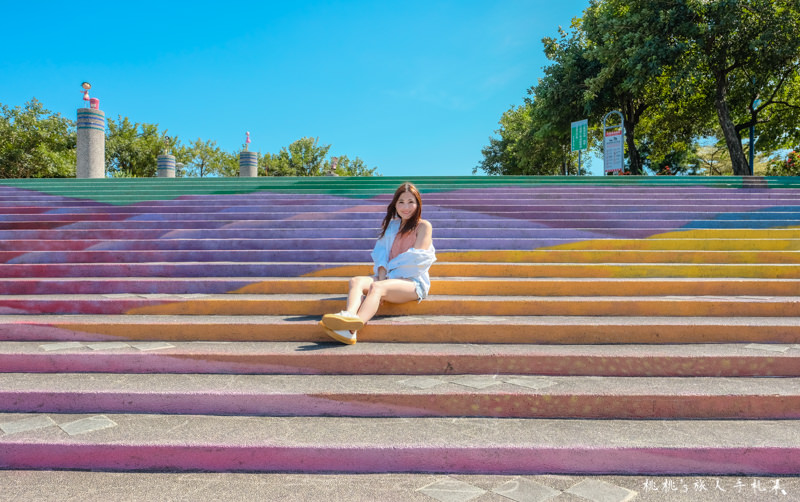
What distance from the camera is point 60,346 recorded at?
3.76 metres

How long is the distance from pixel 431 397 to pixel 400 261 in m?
1.45

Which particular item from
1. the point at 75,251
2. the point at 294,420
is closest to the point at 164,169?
the point at 75,251

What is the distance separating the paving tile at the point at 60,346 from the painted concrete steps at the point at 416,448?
953mm

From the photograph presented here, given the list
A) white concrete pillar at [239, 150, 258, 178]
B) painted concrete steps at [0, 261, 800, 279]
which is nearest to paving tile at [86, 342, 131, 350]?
painted concrete steps at [0, 261, 800, 279]

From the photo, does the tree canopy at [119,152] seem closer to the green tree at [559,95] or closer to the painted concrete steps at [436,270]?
the green tree at [559,95]

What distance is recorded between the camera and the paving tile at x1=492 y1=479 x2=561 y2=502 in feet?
7.63

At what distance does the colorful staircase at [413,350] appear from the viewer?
2633mm

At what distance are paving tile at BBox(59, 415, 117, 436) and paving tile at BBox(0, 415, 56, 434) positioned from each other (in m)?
0.11

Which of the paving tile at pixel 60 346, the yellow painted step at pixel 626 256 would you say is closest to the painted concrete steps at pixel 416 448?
the paving tile at pixel 60 346

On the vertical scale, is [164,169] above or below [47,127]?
below

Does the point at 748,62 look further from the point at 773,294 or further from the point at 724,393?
the point at 724,393

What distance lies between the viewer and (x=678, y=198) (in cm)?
798

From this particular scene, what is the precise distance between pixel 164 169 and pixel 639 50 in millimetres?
21916

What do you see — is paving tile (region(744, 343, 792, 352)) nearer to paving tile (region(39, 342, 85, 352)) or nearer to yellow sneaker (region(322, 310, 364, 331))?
yellow sneaker (region(322, 310, 364, 331))
